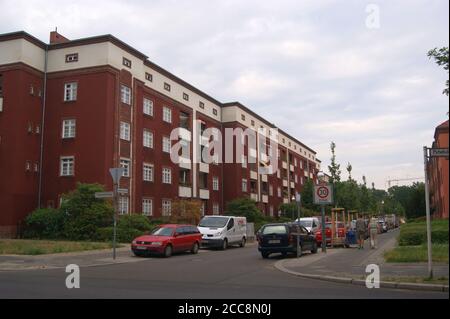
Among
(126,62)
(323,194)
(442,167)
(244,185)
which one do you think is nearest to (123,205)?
(126,62)

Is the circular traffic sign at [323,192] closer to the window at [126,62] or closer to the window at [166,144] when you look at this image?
the window at [126,62]

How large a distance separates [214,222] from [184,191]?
19.3 metres

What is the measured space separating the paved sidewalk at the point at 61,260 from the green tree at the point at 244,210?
29.2 m

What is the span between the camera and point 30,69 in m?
36.6

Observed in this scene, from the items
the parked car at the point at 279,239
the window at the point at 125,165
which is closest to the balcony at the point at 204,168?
the window at the point at 125,165

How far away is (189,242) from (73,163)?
16121 millimetres

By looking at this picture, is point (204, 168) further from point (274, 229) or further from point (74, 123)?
point (274, 229)

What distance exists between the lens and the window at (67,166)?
37.0 meters

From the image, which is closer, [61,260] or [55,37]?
[61,260]

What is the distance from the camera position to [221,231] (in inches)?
1109

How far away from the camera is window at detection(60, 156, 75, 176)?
121 ft

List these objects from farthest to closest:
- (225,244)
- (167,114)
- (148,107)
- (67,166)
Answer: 1. (167,114)
2. (148,107)
3. (67,166)
4. (225,244)

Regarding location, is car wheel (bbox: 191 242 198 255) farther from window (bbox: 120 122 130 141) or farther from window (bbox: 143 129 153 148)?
window (bbox: 143 129 153 148)
